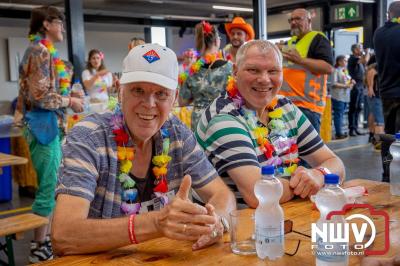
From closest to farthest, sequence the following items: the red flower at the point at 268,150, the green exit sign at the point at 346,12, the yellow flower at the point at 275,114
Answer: the red flower at the point at 268,150, the yellow flower at the point at 275,114, the green exit sign at the point at 346,12

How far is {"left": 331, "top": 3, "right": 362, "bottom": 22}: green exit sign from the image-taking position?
13.3 m

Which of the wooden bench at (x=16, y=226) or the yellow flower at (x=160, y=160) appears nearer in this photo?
the yellow flower at (x=160, y=160)

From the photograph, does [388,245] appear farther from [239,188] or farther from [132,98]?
[132,98]

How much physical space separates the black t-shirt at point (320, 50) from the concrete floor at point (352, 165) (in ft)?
7.95

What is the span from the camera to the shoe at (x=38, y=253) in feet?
11.0

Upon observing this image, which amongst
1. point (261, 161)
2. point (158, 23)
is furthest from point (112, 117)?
point (158, 23)

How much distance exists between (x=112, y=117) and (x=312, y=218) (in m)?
0.85

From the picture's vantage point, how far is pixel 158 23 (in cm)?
1680

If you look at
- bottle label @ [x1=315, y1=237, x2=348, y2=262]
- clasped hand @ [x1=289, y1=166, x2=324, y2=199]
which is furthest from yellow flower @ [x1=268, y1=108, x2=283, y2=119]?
bottle label @ [x1=315, y1=237, x2=348, y2=262]

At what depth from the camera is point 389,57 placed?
427 centimetres

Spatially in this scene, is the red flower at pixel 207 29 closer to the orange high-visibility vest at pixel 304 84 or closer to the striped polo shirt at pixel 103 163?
the orange high-visibility vest at pixel 304 84

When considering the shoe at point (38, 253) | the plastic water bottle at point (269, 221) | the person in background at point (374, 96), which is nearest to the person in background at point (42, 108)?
the shoe at point (38, 253)

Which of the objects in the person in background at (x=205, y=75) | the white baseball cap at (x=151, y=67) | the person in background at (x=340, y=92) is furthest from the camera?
the person in background at (x=340, y=92)

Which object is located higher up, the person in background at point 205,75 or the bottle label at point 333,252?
the person in background at point 205,75
